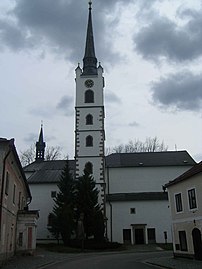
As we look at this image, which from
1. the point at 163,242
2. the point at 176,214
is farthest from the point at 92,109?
the point at 176,214

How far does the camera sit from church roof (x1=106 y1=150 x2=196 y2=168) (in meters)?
51.2

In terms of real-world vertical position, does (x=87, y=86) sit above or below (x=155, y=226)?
above

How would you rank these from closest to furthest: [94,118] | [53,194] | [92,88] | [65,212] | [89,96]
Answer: [65,212] < [94,118] < [53,194] < [89,96] < [92,88]

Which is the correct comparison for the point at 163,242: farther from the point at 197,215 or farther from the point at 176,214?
the point at 197,215

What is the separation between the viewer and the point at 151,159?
52.3 m

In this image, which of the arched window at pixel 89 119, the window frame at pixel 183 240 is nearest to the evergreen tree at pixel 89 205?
the arched window at pixel 89 119

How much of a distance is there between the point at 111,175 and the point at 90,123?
9194 mm

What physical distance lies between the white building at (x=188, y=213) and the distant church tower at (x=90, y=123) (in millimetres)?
19832

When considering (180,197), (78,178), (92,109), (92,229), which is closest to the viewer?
(180,197)

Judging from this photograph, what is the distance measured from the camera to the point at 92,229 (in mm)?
39312

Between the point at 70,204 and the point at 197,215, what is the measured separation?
2207 cm

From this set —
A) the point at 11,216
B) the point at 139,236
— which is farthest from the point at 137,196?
the point at 11,216

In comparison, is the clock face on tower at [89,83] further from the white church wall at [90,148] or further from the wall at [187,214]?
the wall at [187,214]

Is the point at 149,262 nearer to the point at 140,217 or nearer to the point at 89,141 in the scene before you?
the point at 140,217
